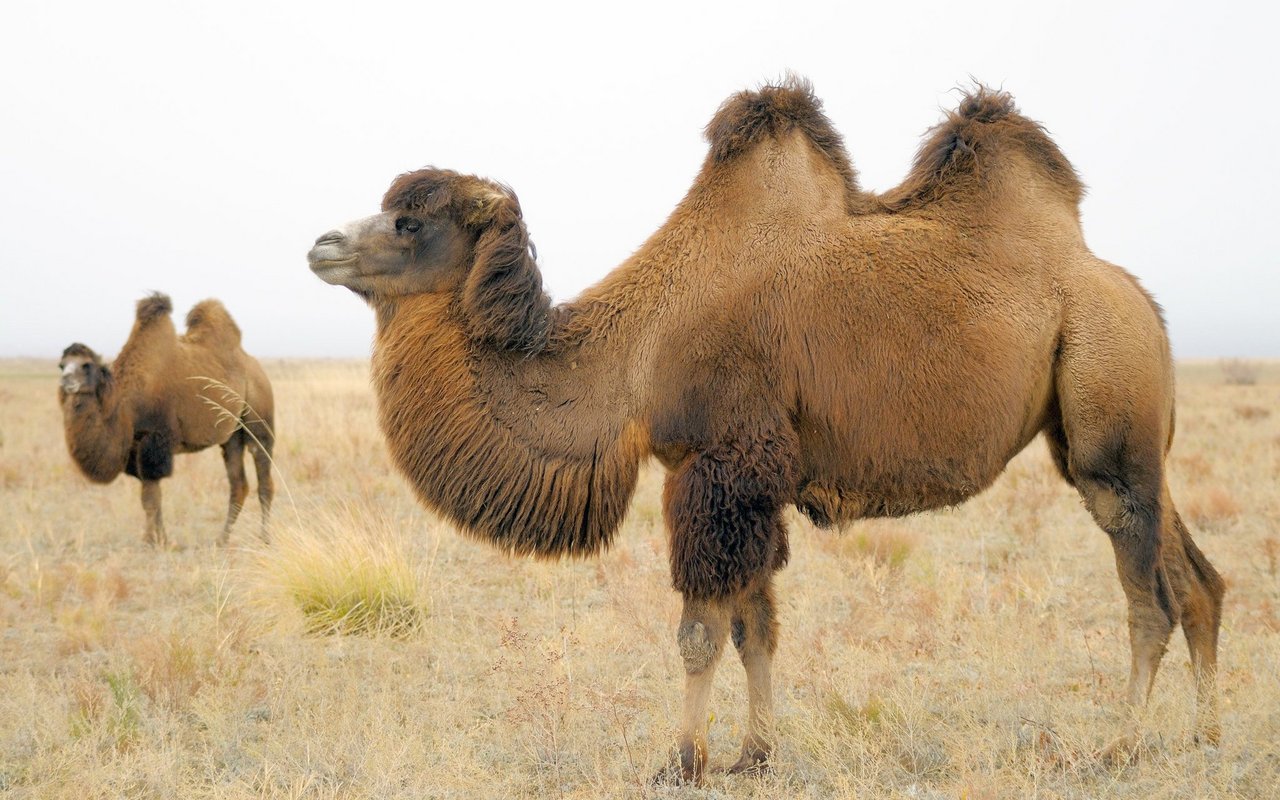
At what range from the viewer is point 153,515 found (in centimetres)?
1080

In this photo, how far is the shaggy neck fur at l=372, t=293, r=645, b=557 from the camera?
14.9ft

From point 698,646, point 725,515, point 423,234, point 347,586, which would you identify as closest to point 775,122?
point 423,234

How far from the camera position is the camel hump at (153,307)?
11922 millimetres

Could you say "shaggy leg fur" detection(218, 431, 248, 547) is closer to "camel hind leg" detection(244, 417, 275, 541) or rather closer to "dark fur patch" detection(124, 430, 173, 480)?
"camel hind leg" detection(244, 417, 275, 541)

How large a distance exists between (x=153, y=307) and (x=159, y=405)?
4.49 ft

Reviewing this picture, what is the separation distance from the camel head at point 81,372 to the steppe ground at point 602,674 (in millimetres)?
1602

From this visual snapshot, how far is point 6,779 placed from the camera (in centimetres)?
466

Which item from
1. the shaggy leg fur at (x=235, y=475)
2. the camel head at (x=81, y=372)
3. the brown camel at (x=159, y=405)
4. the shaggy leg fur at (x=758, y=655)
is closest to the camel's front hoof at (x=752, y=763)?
the shaggy leg fur at (x=758, y=655)

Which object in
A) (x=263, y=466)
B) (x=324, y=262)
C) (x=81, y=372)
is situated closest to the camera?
(x=324, y=262)

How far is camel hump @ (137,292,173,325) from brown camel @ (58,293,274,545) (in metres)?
0.01

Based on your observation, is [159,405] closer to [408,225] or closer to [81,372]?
[81,372]

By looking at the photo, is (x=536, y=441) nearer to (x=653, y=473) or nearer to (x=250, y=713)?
(x=250, y=713)

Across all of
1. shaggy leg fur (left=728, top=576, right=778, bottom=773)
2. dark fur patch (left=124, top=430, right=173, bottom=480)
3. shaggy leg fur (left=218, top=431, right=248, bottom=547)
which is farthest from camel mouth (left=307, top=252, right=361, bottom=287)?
dark fur patch (left=124, top=430, right=173, bottom=480)

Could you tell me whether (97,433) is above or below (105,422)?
below
